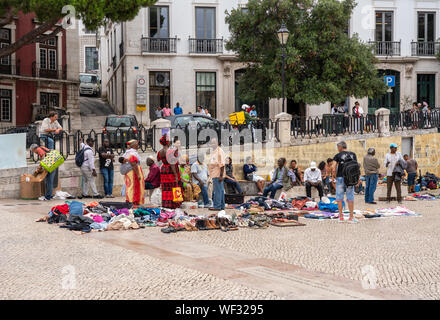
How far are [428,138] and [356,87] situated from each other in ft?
13.2

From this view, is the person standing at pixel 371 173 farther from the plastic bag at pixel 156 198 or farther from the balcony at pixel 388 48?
the balcony at pixel 388 48

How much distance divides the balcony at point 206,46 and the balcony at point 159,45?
0.94m

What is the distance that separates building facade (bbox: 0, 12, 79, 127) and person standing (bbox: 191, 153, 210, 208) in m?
19.2

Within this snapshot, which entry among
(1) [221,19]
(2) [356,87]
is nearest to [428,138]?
(2) [356,87]

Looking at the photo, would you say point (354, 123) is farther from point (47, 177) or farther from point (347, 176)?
point (47, 177)

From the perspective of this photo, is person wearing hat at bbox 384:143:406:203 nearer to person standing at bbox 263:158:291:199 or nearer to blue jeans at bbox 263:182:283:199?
person standing at bbox 263:158:291:199

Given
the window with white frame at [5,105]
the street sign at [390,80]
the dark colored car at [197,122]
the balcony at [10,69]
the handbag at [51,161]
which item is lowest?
the handbag at [51,161]

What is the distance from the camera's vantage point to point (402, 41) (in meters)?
34.7

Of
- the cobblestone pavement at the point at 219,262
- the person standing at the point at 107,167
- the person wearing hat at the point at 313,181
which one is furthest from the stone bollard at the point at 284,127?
the cobblestone pavement at the point at 219,262

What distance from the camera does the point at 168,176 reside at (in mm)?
13289

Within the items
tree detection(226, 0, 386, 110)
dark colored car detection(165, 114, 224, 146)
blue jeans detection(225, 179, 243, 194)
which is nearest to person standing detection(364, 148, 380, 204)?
blue jeans detection(225, 179, 243, 194)

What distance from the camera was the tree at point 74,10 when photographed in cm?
2233

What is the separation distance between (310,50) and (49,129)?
13245 millimetres

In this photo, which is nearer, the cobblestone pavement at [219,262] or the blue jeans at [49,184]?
the cobblestone pavement at [219,262]
